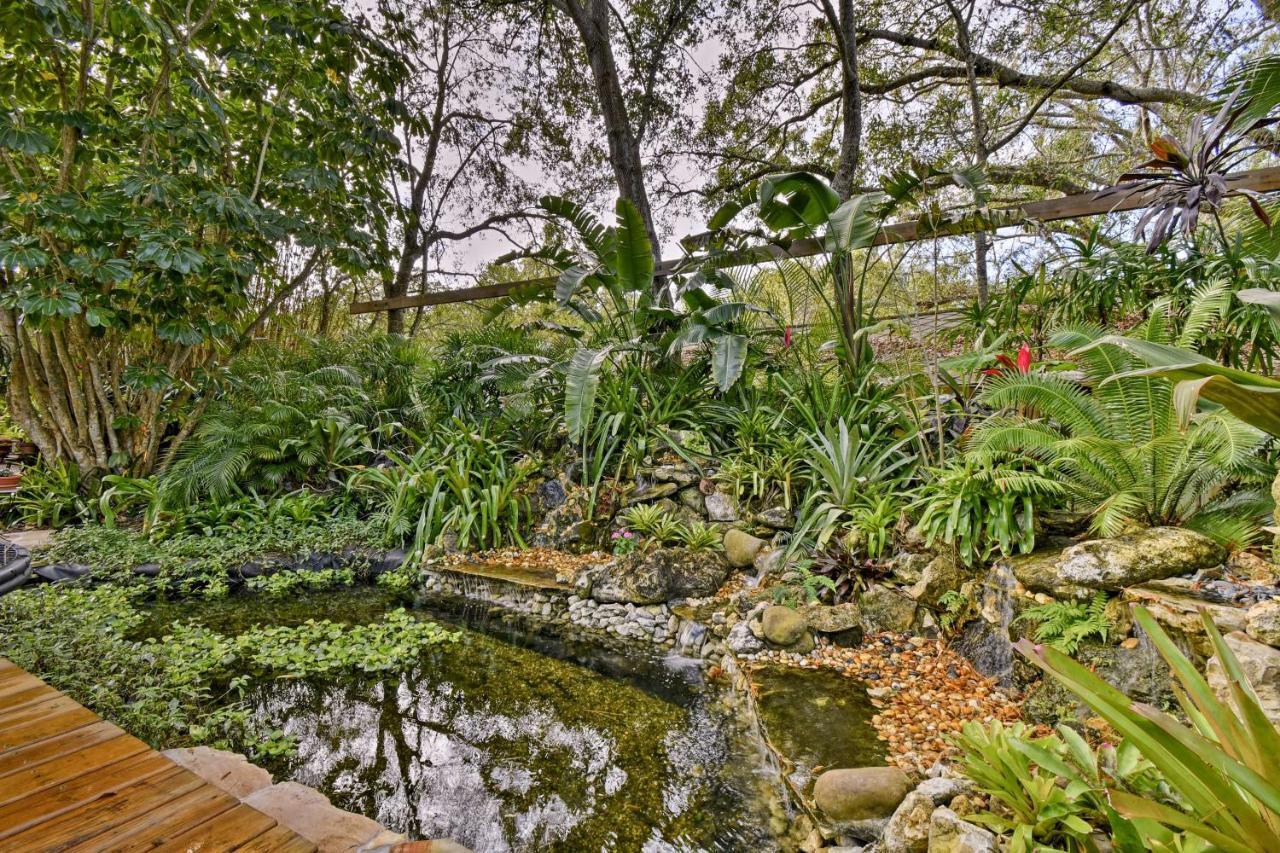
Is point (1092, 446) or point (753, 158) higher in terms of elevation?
point (753, 158)

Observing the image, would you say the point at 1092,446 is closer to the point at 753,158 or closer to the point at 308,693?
the point at 308,693

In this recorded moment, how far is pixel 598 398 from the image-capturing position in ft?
15.1

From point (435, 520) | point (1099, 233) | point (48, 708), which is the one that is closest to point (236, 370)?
point (435, 520)

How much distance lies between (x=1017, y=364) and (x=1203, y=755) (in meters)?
2.52

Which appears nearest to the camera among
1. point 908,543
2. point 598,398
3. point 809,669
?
point 809,669

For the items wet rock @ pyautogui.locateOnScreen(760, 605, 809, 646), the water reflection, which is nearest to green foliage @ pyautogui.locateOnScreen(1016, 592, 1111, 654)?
wet rock @ pyautogui.locateOnScreen(760, 605, 809, 646)

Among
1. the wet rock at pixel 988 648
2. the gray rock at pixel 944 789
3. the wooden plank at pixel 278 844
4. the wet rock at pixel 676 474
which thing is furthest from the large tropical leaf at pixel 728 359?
the wooden plank at pixel 278 844

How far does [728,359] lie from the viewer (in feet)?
13.3

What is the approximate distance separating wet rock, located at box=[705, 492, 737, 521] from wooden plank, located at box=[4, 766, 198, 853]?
10.1 feet

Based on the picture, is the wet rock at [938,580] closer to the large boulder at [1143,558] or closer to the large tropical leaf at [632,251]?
the large boulder at [1143,558]

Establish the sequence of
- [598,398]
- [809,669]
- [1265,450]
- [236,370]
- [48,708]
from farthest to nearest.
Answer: [236,370]
[598,398]
[809,669]
[1265,450]
[48,708]

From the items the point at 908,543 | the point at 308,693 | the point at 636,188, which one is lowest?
the point at 308,693

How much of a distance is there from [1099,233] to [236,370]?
28.8 ft

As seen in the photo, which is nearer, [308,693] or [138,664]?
[138,664]
